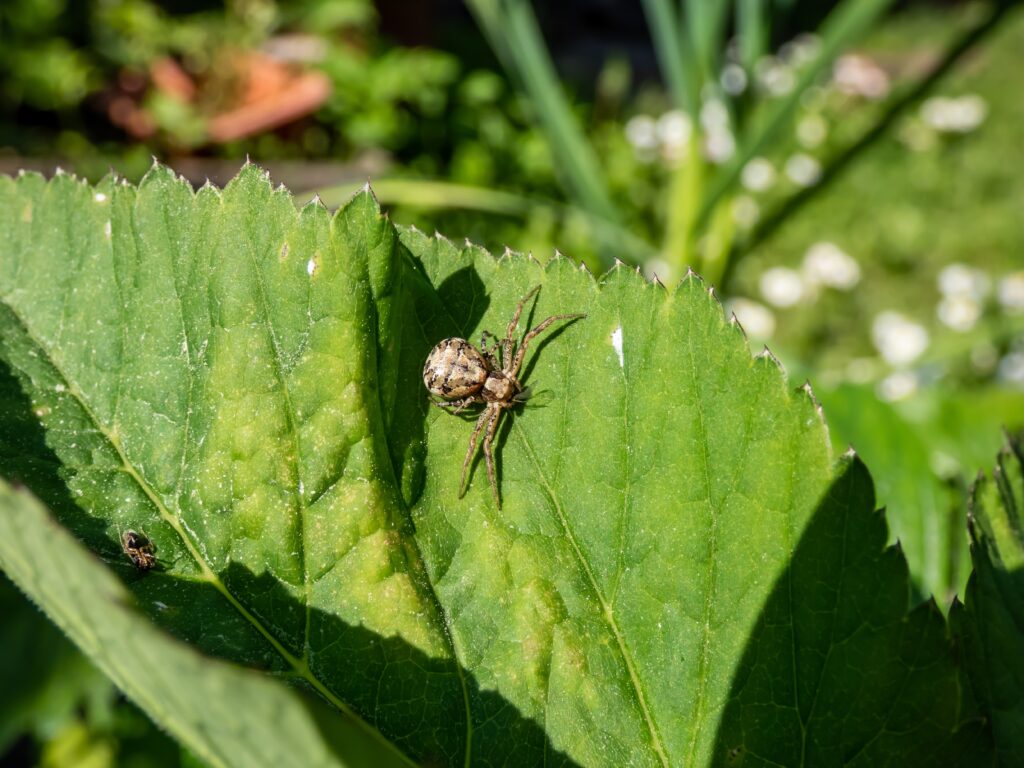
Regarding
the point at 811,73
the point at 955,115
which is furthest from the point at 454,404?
the point at 955,115

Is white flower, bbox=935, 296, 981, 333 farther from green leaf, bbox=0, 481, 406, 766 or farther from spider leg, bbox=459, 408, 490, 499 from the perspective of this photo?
green leaf, bbox=0, 481, 406, 766

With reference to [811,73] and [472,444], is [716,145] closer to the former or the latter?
[811,73]

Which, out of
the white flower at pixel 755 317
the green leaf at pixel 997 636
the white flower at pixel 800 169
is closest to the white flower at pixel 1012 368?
the white flower at pixel 755 317

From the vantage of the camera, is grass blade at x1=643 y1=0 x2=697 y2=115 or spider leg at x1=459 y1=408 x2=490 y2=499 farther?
grass blade at x1=643 y1=0 x2=697 y2=115

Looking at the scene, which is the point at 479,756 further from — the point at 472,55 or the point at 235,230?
the point at 472,55

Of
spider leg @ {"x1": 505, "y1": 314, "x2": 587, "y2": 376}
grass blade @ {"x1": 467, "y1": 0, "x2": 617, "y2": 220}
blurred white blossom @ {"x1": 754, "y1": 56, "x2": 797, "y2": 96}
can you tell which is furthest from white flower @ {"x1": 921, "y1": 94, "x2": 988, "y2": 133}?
spider leg @ {"x1": 505, "y1": 314, "x2": 587, "y2": 376}

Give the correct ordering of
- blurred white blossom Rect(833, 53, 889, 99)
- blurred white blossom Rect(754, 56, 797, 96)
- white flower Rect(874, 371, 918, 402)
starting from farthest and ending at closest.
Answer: blurred white blossom Rect(833, 53, 889, 99), blurred white blossom Rect(754, 56, 797, 96), white flower Rect(874, 371, 918, 402)
